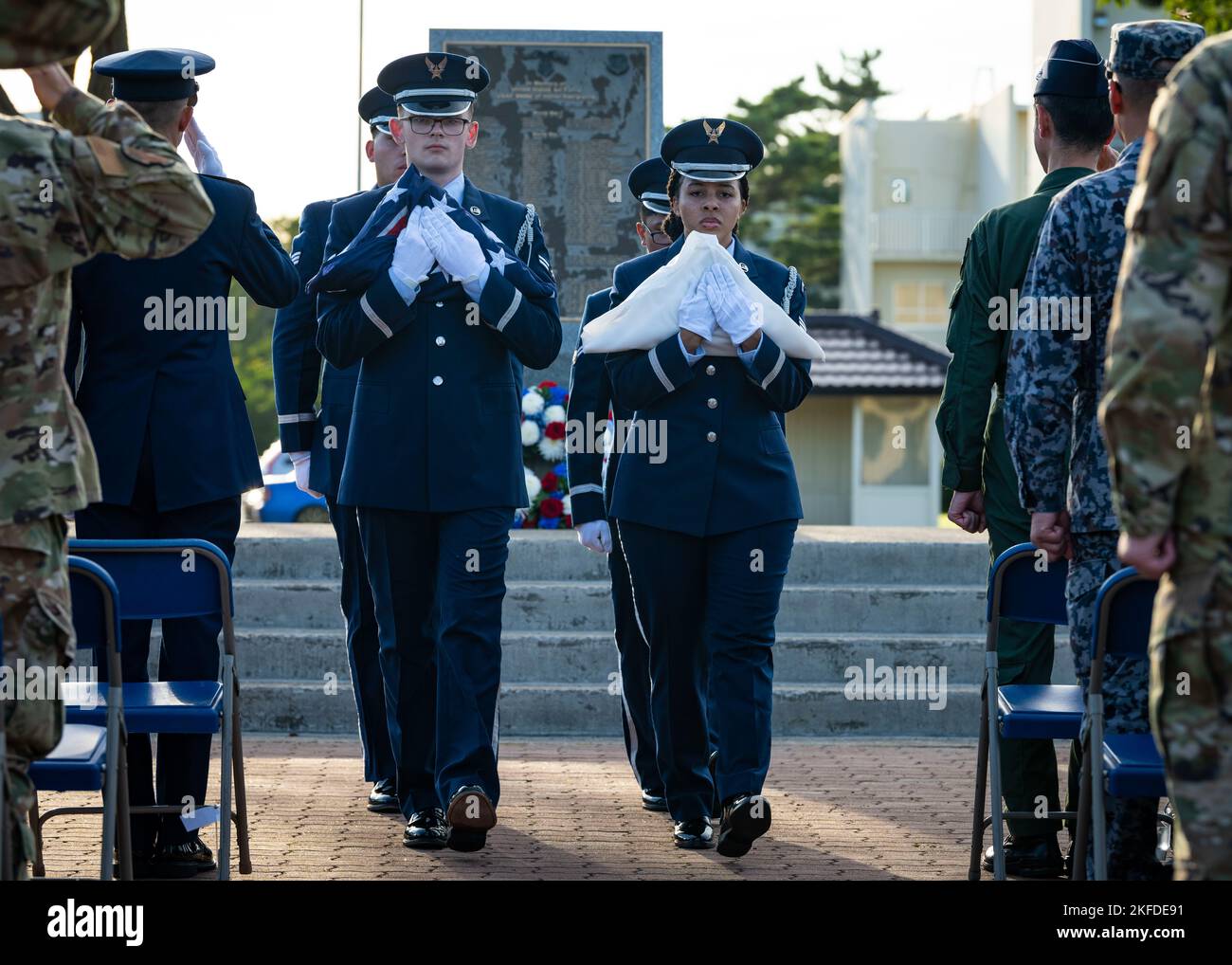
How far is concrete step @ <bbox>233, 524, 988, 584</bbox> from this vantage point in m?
10.6

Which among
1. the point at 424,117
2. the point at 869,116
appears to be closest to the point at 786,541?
the point at 424,117

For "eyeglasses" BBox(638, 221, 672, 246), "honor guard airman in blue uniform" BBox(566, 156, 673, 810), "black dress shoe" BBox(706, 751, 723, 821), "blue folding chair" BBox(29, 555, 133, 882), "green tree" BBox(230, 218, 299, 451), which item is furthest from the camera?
"green tree" BBox(230, 218, 299, 451)

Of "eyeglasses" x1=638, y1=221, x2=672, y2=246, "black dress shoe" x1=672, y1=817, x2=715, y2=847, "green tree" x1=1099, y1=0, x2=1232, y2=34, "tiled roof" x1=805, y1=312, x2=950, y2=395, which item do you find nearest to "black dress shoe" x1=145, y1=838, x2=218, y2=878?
"black dress shoe" x1=672, y1=817, x2=715, y2=847

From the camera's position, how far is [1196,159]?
11.0ft

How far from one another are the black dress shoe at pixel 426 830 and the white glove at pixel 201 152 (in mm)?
2256

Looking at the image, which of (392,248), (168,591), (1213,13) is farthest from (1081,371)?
(1213,13)

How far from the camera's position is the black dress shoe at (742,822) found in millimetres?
5891

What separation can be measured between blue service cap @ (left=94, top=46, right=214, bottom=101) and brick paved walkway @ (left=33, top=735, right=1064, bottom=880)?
2.46 m

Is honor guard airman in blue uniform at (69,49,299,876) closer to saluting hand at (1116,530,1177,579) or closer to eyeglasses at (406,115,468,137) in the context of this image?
eyeglasses at (406,115,468,137)

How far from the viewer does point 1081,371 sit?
5.19 meters

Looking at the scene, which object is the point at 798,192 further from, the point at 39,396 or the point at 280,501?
the point at 39,396
